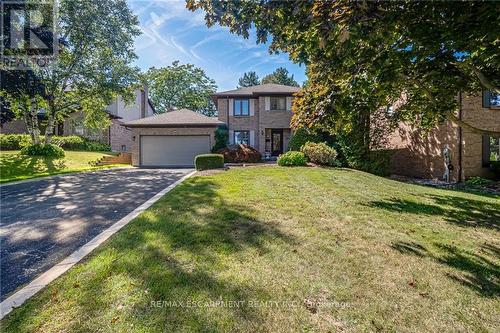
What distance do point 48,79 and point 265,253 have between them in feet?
70.6

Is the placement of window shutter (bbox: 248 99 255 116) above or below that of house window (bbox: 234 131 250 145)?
above

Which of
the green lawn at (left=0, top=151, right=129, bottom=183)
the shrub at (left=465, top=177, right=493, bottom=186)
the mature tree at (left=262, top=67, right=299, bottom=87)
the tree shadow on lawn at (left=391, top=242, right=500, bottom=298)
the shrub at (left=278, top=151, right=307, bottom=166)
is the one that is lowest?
the tree shadow on lawn at (left=391, top=242, right=500, bottom=298)

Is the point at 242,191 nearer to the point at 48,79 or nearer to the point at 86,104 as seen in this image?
the point at 48,79

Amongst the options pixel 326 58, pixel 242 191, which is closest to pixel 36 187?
pixel 242 191

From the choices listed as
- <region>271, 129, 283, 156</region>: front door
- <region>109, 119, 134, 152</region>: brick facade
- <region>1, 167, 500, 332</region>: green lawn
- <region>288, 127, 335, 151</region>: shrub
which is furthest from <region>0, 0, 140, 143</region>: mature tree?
<region>1, 167, 500, 332</region>: green lawn

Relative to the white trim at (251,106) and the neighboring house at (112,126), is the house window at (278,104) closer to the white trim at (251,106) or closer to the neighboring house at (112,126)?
the white trim at (251,106)

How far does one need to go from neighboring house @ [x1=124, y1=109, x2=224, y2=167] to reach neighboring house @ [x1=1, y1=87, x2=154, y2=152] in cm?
358

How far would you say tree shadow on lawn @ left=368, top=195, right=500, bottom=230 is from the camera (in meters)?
→ 5.98

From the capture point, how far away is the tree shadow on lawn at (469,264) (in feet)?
10.4

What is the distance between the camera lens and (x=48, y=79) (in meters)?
17.8

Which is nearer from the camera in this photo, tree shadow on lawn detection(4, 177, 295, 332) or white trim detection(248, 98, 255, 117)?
tree shadow on lawn detection(4, 177, 295, 332)

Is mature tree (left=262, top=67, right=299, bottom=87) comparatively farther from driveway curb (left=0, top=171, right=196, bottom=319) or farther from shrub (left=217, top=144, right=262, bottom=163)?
driveway curb (left=0, top=171, right=196, bottom=319)

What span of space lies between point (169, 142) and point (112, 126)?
13867 mm

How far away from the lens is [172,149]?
20.9 m
